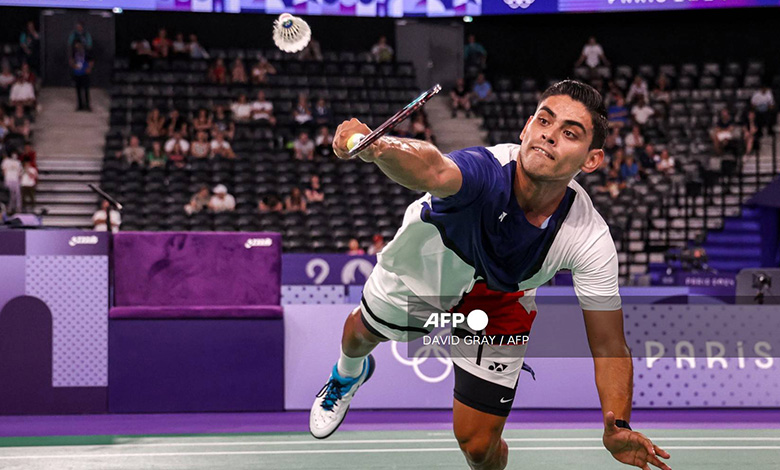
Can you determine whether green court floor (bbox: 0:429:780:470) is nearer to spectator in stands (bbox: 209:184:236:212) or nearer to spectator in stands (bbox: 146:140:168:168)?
spectator in stands (bbox: 209:184:236:212)

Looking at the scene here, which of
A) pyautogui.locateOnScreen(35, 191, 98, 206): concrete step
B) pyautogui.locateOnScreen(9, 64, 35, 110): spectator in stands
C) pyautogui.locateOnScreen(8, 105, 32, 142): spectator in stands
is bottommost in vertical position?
pyautogui.locateOnScreen(35, 191, 98, 206): concrete step

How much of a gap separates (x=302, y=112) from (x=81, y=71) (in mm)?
4374

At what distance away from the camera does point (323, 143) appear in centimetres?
1619

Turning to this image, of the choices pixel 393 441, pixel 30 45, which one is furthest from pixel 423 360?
pixel 30 45

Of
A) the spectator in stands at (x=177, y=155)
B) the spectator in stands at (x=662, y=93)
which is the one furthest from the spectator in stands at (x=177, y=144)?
the spectator in stands at (x=662, y=93)

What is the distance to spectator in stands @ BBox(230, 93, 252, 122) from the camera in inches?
660

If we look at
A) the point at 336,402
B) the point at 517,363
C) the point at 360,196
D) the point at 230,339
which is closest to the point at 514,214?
the point at 517,363

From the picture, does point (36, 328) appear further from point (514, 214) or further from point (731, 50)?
point (731, 50)

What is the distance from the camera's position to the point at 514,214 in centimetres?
356

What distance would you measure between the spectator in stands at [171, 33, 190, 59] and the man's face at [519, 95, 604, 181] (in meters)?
15.9

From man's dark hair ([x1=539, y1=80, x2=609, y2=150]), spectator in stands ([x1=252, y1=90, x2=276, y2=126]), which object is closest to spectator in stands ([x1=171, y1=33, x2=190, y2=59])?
spectator in stands ([x1=252, y1=90, x2=276, y2=126])

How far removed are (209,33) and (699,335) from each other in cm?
1460

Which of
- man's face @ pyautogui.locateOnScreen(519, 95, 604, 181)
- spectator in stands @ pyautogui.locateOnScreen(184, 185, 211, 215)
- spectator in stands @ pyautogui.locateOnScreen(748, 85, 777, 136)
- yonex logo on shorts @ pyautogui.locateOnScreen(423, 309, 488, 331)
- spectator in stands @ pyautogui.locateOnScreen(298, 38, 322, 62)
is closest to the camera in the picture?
→ man's face @ pyautogui.locateOnScreen(519, 95, 604, 181)

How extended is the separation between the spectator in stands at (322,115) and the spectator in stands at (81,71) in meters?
4.42
